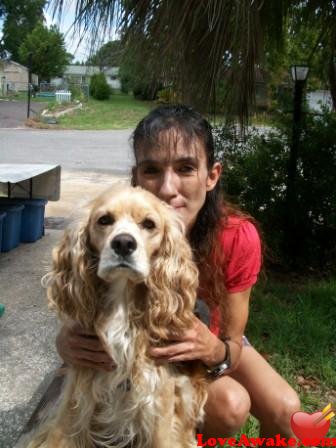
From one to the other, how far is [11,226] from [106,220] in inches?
192

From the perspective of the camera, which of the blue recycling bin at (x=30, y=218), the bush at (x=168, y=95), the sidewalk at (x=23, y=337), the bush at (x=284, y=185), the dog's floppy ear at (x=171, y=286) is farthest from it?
the blue recycling bin at (x=30, y=218)

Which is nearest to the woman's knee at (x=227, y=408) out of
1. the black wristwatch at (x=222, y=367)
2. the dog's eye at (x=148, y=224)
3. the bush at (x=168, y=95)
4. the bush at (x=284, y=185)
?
the black wristwatch at (x=222, y=367)

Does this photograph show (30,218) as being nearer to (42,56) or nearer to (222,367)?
(222,367)

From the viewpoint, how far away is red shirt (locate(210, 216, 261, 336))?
95.7 inches

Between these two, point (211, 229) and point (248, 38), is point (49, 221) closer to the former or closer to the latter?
point (248, 38)

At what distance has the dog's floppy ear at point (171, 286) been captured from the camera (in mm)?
2107

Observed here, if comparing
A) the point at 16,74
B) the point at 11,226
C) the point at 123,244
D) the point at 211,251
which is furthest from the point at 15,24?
the point at 123,244

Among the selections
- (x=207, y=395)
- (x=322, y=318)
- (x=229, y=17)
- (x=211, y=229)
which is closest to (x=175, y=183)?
Result: (x=211, y=229)

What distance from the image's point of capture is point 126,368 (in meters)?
2.09

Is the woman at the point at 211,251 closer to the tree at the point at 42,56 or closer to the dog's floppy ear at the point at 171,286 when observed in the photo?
the dog's floppy ear at the point at 171,286

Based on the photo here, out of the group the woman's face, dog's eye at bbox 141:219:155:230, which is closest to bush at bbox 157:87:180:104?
the woman's face

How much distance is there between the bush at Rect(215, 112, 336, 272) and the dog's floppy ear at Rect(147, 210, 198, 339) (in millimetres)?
4026

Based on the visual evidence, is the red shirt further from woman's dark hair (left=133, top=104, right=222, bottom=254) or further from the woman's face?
the woman's face

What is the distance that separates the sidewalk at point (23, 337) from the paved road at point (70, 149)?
6422 millimetres
